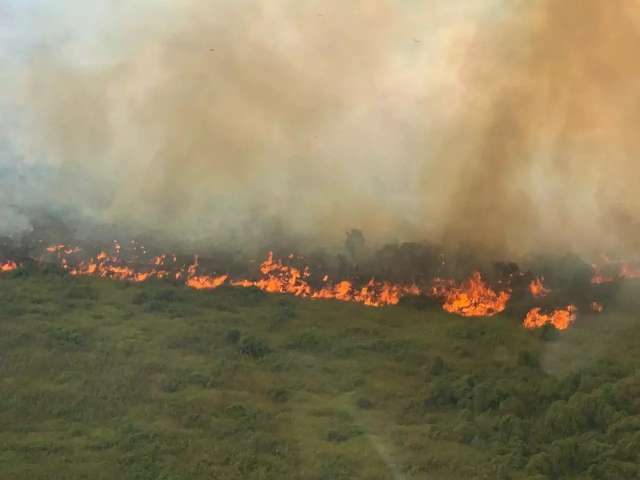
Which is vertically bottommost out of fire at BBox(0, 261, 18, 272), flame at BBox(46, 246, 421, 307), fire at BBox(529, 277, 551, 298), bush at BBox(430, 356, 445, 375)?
bush at BBox(430, 356, 445, 375)

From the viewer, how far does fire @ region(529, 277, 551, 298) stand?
29562 millimetres

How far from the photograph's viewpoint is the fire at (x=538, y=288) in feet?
97.0

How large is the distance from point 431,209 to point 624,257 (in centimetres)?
807

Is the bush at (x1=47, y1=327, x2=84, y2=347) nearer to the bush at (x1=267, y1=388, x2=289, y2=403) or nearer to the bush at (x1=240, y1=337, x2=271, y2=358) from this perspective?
the bush at (x1=240, y1=337, x2=271, y2=358)

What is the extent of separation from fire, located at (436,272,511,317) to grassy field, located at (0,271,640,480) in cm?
85

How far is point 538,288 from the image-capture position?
2977 centimetres

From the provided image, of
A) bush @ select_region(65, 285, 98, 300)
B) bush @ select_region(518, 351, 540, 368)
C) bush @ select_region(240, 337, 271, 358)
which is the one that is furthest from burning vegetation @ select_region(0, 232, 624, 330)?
bush @ select_region(240, 337, 271, 358)

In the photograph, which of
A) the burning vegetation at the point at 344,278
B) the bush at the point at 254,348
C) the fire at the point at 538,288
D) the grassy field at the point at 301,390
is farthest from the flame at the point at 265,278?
the bush at the point at 254,348

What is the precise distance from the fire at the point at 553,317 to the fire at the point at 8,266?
68.8 ft

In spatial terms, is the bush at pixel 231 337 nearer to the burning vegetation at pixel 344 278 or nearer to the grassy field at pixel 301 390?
the grassy field at pixel 301 390

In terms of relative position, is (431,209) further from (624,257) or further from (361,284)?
(624,257)

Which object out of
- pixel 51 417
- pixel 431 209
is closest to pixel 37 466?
pixel 51 417

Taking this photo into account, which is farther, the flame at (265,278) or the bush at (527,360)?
the flame at (265,278)

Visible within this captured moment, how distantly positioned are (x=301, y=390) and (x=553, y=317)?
9.95 meters
